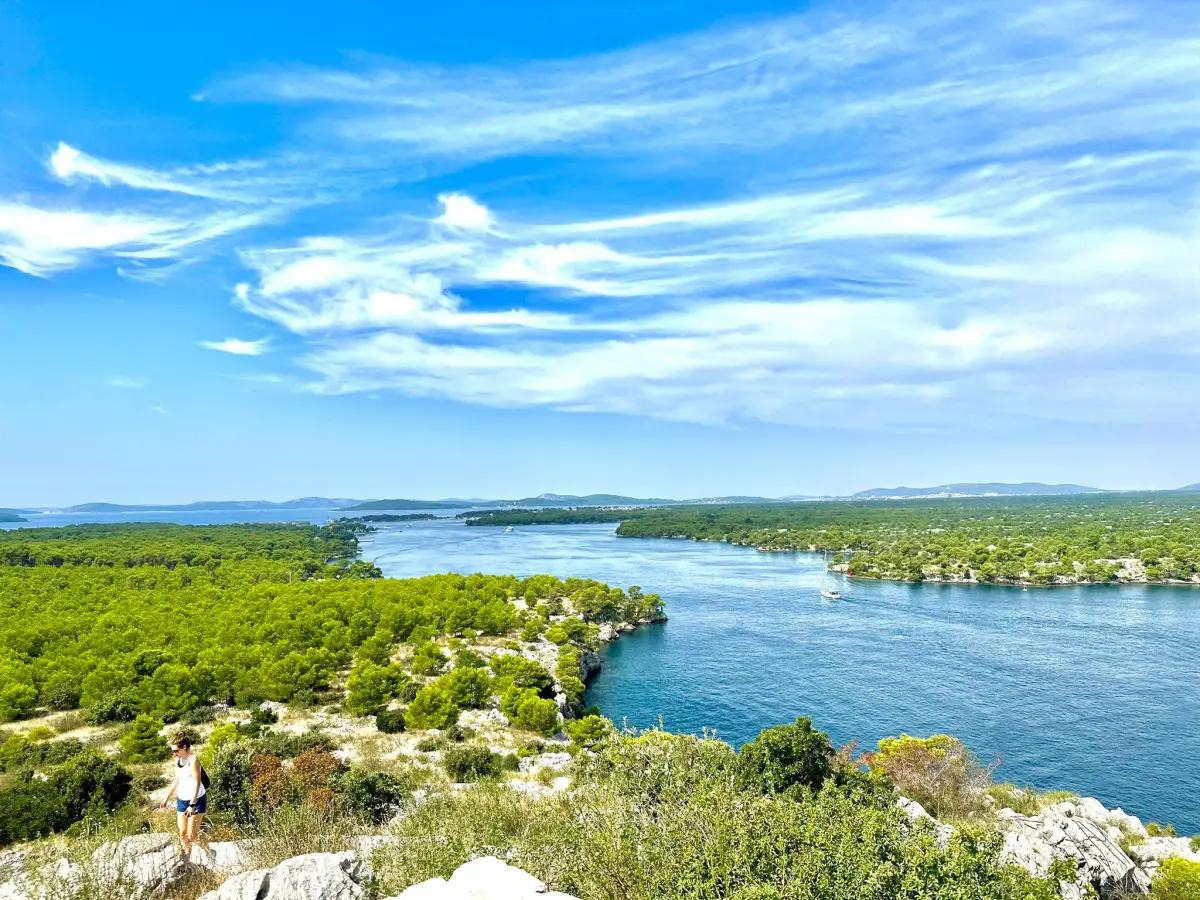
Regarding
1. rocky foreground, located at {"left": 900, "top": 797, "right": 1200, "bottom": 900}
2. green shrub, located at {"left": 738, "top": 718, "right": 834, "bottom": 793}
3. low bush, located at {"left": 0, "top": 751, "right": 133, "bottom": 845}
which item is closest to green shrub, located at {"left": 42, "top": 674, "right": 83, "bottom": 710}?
low bush, located at {"left": 0, "top": 751, "right": 133, "bottom": 845}

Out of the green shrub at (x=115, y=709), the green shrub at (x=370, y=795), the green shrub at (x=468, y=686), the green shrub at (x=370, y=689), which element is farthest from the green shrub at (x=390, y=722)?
the green shrub at (x=370, y=795)

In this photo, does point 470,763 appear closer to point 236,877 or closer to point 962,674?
point 236,877

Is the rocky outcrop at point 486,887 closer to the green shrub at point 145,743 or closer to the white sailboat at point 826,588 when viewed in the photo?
the green shrub at point 145,743

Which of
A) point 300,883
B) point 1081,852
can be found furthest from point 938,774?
point 300,883

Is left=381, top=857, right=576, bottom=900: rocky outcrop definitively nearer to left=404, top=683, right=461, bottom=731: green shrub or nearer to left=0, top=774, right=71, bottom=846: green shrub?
left=0, top=774, right=71, bottom=846: green shrub

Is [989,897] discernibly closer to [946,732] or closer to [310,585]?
[946,732]
